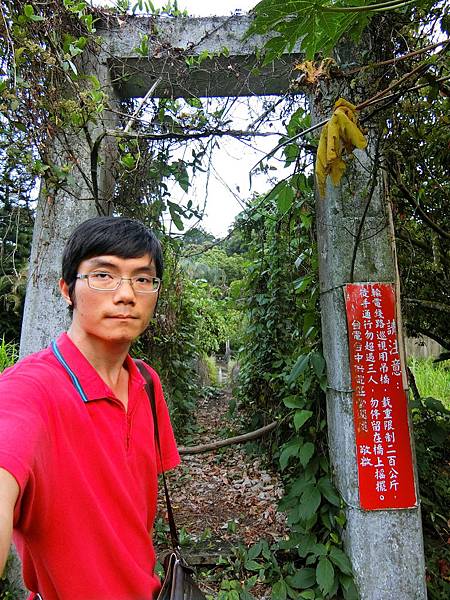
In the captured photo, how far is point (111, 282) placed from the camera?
4.04 feet

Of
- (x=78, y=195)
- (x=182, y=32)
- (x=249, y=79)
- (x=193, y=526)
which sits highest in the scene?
(x=182, y=32)

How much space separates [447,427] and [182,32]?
3.38m

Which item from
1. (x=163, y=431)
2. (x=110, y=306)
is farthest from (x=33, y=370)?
(x=163, y=431)

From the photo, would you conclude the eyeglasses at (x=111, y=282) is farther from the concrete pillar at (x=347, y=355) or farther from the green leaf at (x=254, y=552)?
the green leaf at (x=254, y=552)

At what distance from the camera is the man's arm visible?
32.1 inches

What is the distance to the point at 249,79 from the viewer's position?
10.3ft

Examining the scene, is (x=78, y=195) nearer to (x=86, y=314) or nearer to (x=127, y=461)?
(x=86, y=314)

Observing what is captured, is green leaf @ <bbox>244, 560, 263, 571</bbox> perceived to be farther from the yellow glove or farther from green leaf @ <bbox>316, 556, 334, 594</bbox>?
the yellow glove

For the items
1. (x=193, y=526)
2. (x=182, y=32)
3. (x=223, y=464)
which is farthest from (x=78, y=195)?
(x=223, y=464)

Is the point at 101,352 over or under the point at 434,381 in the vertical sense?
under

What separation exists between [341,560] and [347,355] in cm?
109

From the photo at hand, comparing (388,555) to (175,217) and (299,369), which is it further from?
(175,217)

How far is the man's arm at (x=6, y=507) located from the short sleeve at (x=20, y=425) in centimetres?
1

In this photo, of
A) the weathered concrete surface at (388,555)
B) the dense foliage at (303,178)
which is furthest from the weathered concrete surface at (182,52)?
Answer: the weathered concrete surface at (388,555)
